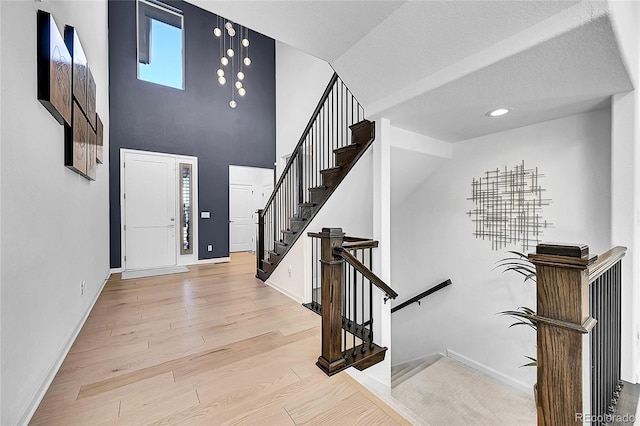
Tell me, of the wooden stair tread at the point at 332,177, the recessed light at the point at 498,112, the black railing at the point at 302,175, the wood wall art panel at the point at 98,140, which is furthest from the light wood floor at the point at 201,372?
the recessed light at the point at 498,112

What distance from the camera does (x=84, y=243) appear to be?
2.71 metres

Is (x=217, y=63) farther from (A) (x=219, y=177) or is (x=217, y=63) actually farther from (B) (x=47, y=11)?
(B) (x=47, y=11)

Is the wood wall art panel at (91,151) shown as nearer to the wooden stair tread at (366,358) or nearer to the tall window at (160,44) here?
the tall window at (160,44)

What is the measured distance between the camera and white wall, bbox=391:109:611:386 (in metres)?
2.22

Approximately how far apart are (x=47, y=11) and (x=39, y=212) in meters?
1.39

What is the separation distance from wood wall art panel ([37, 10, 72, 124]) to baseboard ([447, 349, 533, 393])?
4296mm

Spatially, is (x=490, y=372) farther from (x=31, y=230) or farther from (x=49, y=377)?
(x=31, y=230)

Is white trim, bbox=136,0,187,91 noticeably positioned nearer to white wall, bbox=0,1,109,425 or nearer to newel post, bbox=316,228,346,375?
white wall, bbox=0,1,109,425

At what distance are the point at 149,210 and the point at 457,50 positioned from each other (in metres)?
5.33

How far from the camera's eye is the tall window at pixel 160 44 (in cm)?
516

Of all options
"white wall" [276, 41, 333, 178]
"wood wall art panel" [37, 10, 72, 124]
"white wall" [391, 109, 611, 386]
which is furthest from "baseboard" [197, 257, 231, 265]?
"wood wall art panel" [37, 10, 72, 124]

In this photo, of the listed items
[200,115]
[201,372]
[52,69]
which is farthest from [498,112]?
[200,115]

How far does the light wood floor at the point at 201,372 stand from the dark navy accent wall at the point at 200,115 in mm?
2725

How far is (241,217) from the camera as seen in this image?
7652mm
